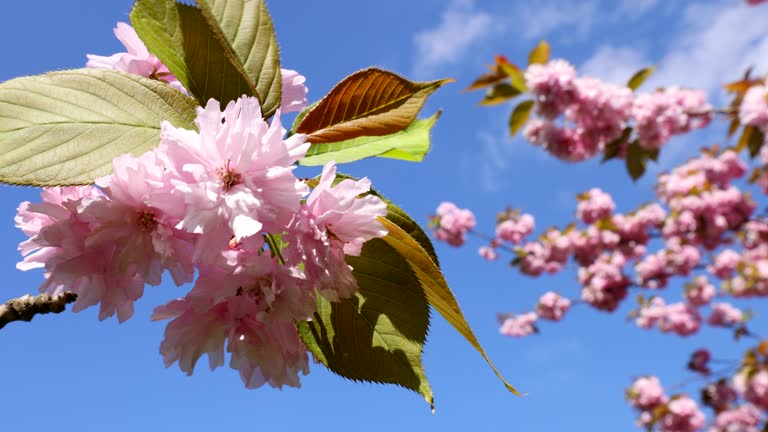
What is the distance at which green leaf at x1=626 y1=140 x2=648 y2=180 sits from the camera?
15.3 feet

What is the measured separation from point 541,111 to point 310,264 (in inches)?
167

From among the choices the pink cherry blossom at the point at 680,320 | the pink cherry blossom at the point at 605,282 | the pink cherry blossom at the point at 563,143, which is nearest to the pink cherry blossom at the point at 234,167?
the pink cherry blossom at the point at 563,143

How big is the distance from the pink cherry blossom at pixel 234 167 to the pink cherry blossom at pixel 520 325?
30.9 ft

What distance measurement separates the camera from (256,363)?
30.3 inches

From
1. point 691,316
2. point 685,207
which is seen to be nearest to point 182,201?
point 685,207

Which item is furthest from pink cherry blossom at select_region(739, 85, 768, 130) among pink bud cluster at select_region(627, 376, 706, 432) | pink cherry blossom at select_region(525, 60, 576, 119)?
pink bud cluster at select_region(627, 376, 706, 432)

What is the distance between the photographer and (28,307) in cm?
93

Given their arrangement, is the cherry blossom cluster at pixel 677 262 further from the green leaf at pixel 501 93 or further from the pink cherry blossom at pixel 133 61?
the pink cherry blossom at pixel 133 61

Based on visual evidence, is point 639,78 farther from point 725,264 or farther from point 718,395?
point 718,395

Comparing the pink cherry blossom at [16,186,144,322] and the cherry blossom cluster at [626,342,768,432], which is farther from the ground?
the cherry blossom cluster at [626,342,768,432]

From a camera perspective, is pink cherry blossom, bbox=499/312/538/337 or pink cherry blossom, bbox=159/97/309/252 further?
pink cherry blossom, bbox=499/312/538/337

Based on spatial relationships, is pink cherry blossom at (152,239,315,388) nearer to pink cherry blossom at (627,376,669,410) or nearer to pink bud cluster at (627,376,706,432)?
pink bud cluster at (627,376,706,432)

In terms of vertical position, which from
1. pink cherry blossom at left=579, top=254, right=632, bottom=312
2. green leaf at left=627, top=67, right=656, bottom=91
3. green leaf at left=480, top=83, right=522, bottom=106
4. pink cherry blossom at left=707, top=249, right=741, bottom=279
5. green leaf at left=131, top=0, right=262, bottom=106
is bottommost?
green leaf at left=131, top=0, right=262, bottom=106

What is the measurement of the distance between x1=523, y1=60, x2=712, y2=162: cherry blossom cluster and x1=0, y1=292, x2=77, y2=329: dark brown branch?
12.5 feet
